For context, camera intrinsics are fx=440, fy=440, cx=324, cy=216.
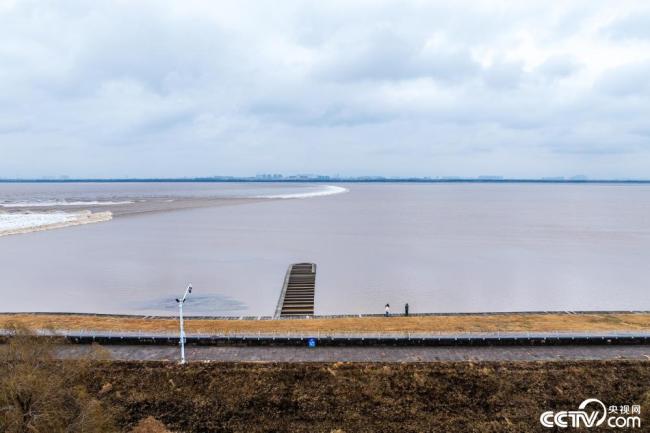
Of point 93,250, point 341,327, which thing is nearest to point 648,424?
point 341,327

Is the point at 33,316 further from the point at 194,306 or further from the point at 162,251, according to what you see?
the point at 162,251

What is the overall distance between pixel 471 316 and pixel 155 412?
2333cm

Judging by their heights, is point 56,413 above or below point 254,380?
above

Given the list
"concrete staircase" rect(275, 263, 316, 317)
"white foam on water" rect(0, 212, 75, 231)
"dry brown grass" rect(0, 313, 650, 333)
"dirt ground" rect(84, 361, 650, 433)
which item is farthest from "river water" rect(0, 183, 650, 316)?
"dirt ground" rect(84, 361, 650, 433)

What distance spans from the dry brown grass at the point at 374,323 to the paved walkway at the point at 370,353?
3.72 meters

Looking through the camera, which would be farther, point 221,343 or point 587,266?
point 587,266

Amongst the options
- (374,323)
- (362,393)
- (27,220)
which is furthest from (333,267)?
(27,220)

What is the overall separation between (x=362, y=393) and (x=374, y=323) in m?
9.99

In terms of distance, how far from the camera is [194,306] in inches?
1553

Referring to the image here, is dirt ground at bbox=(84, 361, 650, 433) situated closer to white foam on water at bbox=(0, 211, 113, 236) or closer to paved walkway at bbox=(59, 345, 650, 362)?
paved walkway at bbox=(59, 345, 650, 362)

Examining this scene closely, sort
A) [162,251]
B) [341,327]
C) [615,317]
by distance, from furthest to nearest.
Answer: [162,251]
[615,317]
[341,327]

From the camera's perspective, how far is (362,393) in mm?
22000

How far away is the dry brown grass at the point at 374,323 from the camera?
30.3 metres

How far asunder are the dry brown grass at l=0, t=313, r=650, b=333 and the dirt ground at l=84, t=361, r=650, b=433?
6.58 meters
